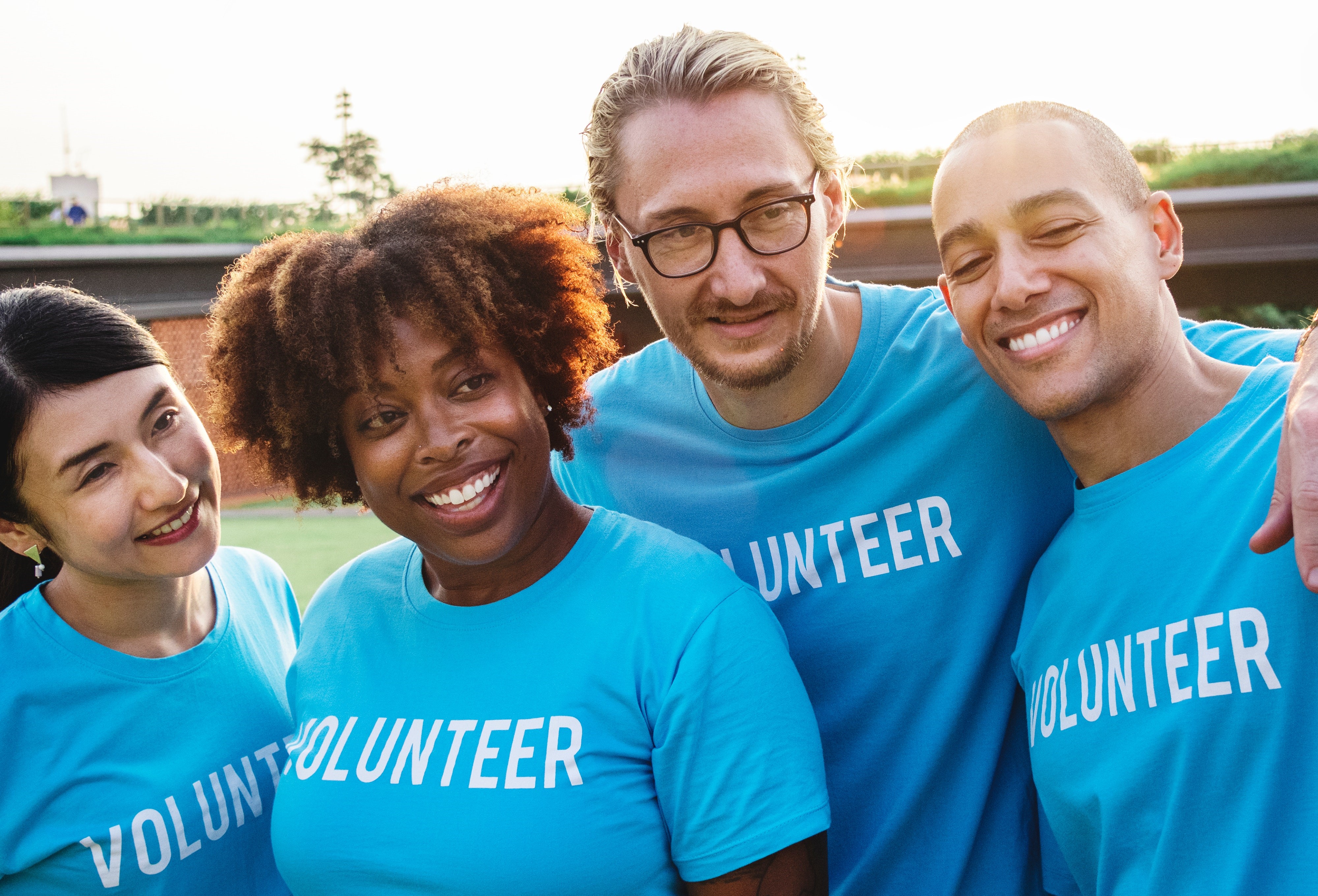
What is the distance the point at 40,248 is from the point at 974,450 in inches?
734

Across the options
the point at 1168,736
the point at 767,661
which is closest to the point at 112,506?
the point at 767,661

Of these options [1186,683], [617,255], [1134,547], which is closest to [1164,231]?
[1134,547]

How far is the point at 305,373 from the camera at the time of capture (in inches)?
73.9

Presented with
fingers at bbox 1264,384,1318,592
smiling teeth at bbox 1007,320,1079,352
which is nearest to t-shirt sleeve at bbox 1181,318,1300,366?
smiling teeth at bbox 1007,320,1079,352

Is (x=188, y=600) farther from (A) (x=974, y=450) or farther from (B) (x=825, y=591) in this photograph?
(A) (x=974, y=450)

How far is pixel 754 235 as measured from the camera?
2129 millimetres

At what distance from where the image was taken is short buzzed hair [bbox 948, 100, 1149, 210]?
1853 mm

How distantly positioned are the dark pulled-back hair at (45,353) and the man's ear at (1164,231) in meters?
2.27

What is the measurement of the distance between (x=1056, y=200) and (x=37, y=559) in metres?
2.58

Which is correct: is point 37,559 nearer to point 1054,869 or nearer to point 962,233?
point 962,233

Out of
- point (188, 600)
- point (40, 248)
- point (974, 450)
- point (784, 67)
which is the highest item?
point (784, 67)

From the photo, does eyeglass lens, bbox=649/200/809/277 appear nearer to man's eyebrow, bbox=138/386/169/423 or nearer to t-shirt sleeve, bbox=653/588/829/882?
t-shirt sleeve, bbox=653/588/829/882

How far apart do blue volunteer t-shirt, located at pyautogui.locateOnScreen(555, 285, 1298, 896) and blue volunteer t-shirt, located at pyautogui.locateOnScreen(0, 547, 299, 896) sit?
47.6 inches

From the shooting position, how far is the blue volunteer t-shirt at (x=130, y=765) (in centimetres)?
192
